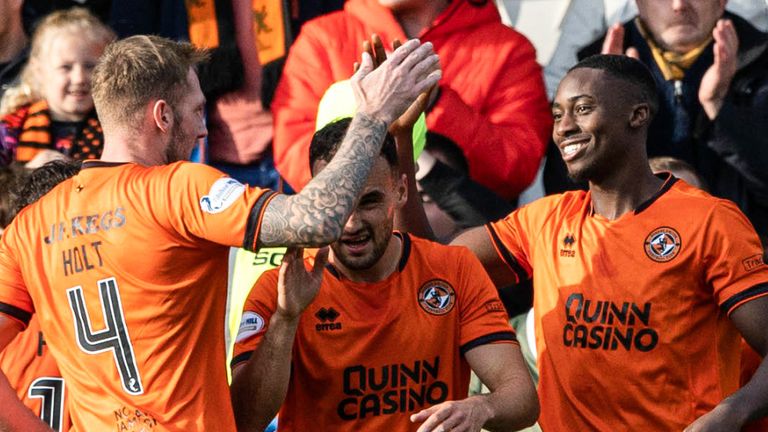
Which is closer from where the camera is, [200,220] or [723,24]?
[200,220]

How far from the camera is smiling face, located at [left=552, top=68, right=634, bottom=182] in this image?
16.8 ft

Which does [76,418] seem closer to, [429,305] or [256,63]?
[429,305]

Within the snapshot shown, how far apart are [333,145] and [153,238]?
0.72 meters

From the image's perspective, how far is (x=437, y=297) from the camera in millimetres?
4684

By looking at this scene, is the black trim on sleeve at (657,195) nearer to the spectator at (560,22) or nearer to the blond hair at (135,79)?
the blond hair at (135,79)

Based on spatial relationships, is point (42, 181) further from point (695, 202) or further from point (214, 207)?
point (695, 202)

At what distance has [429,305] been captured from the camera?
4672 millimetres

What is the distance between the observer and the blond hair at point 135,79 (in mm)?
4332

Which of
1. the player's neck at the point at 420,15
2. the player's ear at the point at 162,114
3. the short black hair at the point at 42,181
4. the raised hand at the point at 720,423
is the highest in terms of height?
the player's ear at the point at 162,114

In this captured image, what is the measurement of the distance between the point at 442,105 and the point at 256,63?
1.05m

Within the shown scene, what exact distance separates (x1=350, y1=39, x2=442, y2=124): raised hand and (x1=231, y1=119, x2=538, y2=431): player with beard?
0.31 metres

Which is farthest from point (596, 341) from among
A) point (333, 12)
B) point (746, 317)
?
point (333, 12)

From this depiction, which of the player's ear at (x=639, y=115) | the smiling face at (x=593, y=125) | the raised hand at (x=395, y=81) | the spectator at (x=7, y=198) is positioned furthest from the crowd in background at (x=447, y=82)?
the raised hand at (x=395, y=81)

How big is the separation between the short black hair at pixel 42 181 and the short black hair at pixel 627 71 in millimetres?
1879
